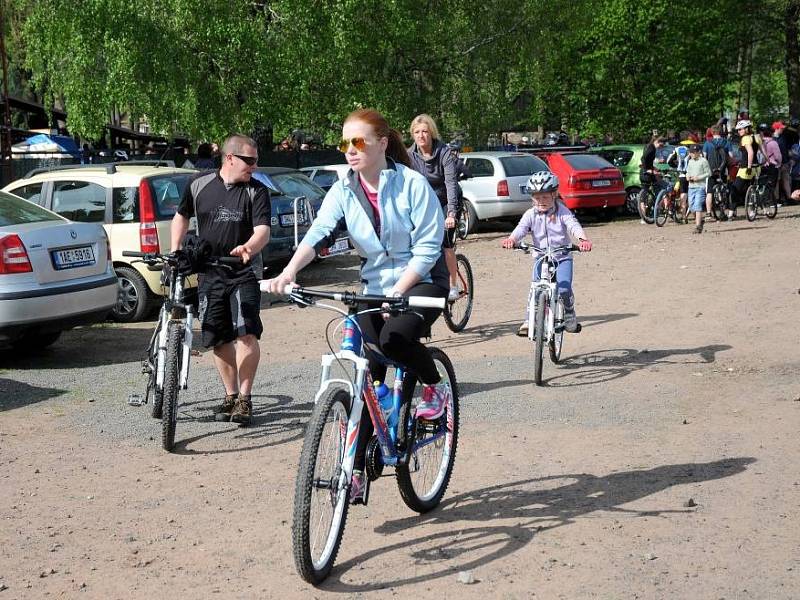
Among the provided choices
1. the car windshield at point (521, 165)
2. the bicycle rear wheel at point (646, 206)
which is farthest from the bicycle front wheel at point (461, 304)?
the bicycle rear wheel at point (646, 206)

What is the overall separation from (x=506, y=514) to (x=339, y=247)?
1.53 metres

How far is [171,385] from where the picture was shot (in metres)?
7.60

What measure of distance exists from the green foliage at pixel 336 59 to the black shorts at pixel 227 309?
17.1 meters

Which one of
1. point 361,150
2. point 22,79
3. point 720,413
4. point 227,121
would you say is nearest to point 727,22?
point 227,121

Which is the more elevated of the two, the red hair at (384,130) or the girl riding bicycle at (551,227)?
the red hair at (384,130)

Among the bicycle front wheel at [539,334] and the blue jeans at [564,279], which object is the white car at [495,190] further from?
the bicycle front wheel at [539,334]

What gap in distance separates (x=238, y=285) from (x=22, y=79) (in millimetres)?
48579

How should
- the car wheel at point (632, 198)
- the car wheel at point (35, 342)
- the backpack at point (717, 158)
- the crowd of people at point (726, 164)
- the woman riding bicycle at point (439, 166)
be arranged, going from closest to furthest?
the woman riding bicycle at point (439, 166) → the car wheel at point (35, 342) → the crowd of people at point (726, 164) → the backpack at point (717, 158) → the car wheel at point (632, 198)

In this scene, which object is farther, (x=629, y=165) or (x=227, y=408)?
(x=629, y=165)

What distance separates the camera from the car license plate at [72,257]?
1072 cm

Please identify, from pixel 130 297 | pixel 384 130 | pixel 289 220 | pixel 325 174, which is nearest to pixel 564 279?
pixel 384 130

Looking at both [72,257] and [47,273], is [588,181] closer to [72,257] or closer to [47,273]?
[72,257]

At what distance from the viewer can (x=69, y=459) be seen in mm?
7605

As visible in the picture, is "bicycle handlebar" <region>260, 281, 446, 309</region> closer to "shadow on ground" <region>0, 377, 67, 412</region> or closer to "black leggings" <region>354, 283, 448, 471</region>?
"black leggings" <region>354, 283, 448, 471</region>
